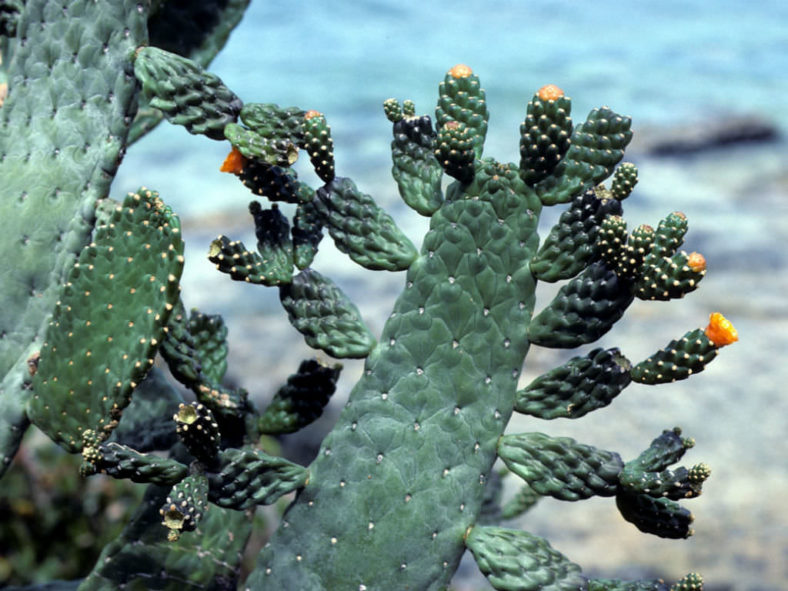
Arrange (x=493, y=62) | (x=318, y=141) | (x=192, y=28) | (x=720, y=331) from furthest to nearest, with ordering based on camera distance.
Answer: (x=493, y=62) → (x=192, y=28) → (x=318, y=141) → (x=720, y=331)

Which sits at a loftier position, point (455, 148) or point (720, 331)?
point (455, 148)

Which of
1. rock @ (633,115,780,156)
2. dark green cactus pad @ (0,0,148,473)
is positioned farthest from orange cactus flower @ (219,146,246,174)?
rock @ (633,115,780,156)

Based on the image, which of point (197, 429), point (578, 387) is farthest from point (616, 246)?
point (197, 429)

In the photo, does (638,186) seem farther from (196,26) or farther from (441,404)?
(441,404)

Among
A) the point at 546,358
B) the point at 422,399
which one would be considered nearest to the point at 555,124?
the point at 422,399

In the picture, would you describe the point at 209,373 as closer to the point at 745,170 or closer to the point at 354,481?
the point at 354,481

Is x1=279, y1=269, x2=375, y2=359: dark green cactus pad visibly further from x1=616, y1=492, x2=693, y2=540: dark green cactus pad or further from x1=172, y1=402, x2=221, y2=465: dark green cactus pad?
x1=616, y1=492, x2=693, y2=540: dark green cactus pad
